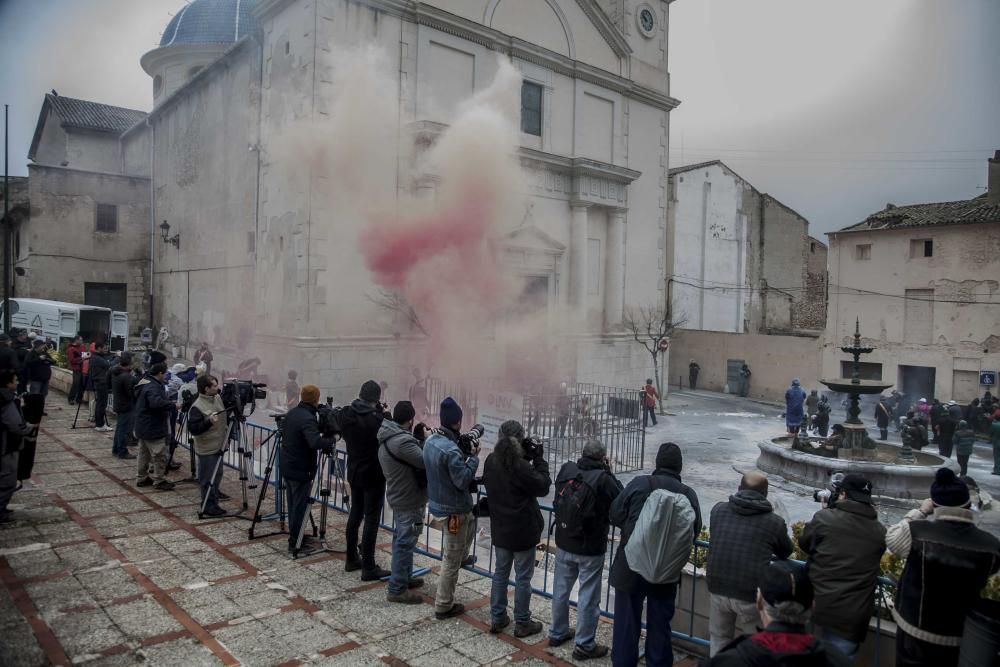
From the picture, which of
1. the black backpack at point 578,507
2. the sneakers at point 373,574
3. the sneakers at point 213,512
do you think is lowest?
the sneakers at point 373,574

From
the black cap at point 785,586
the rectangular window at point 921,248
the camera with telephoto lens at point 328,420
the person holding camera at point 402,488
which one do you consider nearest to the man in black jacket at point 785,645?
the black cap at point 785,586

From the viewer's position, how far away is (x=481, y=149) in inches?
642

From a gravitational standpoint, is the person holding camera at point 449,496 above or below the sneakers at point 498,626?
above

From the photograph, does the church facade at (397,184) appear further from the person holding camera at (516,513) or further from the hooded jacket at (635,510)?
the hooded jacket at (635,510)

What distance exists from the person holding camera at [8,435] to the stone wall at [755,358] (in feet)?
71.8

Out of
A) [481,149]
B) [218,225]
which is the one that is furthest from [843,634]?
[218,225]

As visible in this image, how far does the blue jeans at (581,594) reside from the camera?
4.17m

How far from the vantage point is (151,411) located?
7.33m

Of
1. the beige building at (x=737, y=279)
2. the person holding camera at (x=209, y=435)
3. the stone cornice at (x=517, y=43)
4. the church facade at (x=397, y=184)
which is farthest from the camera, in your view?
the beige building at (x=737, y=279)

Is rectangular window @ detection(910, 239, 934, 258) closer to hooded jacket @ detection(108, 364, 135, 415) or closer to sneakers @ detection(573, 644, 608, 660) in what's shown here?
sneakers @ detection(573, 644, 608, 660)

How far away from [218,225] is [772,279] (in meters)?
25.2

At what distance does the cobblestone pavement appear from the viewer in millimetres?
4125

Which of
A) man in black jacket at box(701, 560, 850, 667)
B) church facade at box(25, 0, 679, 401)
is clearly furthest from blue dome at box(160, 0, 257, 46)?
man in black jacket at box(701, 560, 850, 667)

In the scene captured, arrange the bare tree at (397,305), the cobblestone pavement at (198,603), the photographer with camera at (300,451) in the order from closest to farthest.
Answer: the cobblestone pavement at (198,603) < the photographer with camera at (300,451) < the bare tree at (397,305)
